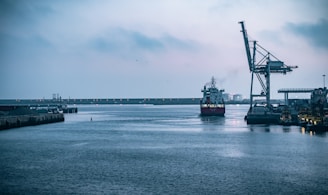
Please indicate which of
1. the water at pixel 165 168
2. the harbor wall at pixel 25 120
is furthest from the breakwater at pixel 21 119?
the water at pixel 165 168

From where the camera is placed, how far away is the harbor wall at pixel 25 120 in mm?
68812

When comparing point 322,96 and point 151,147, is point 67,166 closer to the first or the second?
point 151,147

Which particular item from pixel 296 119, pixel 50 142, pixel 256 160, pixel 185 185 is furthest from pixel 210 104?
pixel 185 185

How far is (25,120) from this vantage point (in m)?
78.6

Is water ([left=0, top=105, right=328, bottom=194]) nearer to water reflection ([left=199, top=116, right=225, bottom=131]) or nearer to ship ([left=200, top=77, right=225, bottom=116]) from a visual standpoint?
water reflection ([left=199, top=116, right=225, bottom=131])

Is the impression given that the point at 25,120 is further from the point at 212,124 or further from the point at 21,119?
the point at 212,124

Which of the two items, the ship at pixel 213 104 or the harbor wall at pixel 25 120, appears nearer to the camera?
the harbor wall at pixel 25 120

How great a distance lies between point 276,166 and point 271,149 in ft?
35.7

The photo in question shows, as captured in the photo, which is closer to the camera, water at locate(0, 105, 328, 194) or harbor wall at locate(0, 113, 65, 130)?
water at locate(0, 105, 328, 194)

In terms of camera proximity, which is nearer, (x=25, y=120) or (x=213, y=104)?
(x=25, y=120)

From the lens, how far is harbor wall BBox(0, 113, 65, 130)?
6881 cm

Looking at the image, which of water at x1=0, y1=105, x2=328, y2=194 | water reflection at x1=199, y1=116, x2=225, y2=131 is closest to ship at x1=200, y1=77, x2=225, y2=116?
water reflection at x1=199, y1=116, x2=225, y2=131

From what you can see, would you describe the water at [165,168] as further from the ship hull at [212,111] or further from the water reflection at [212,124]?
the ship hull at [212,111]

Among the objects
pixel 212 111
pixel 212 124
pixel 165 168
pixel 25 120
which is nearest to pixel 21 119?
pixel 25 120
